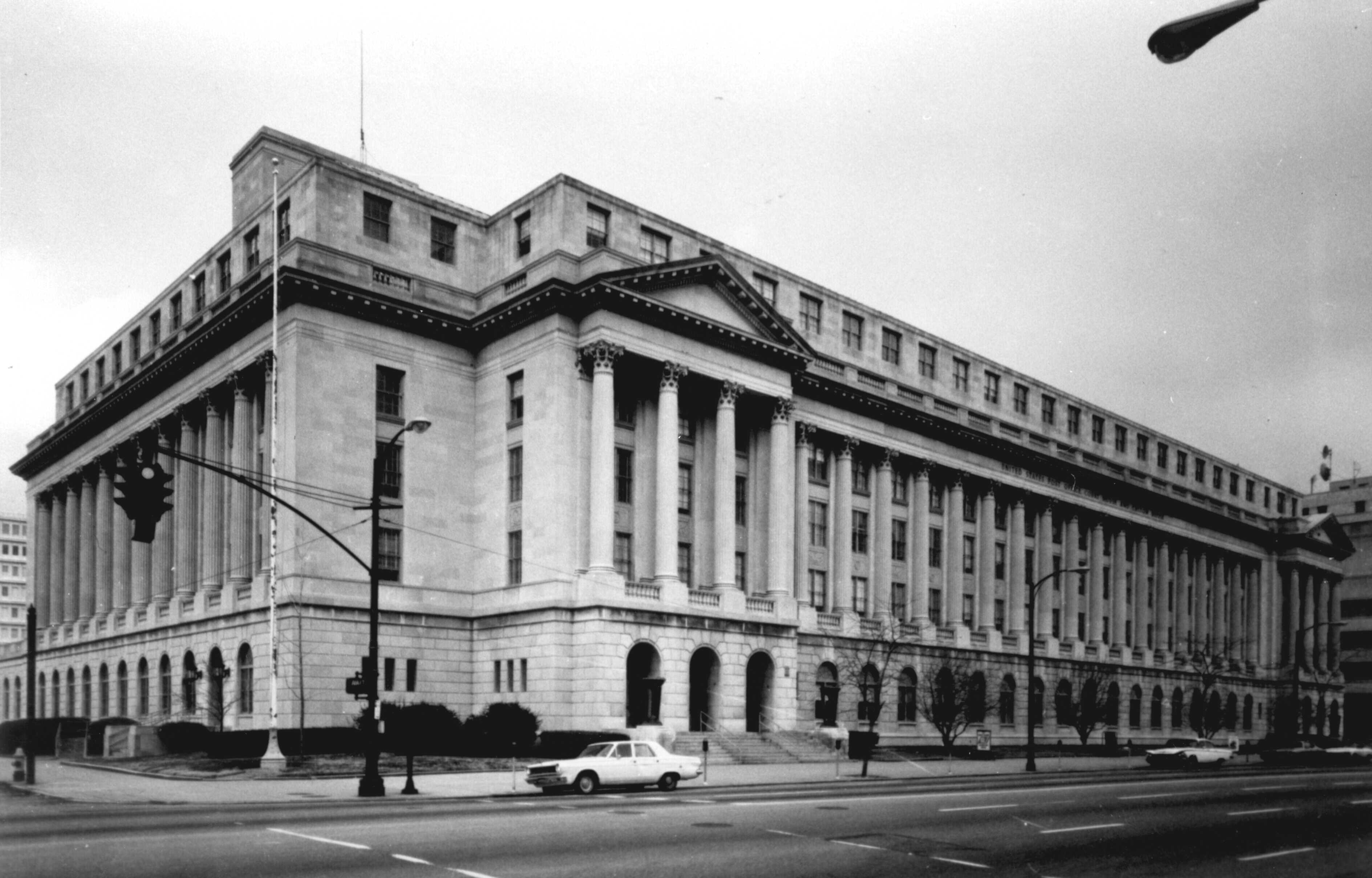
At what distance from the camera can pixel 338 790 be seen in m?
32.1

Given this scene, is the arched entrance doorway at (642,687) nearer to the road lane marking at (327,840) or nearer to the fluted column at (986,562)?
the fluted column at (986,562)

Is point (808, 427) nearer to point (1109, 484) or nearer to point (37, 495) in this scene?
point (1109, 484)

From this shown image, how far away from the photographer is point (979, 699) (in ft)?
229

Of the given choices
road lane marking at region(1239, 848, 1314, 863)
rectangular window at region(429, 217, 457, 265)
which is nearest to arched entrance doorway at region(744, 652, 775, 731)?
rectangular window at region(429, 217, 457, 265)

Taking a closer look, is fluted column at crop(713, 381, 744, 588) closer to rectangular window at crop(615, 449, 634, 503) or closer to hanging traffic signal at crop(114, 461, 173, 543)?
rectangular window at crop(615, 449, 634, 503)

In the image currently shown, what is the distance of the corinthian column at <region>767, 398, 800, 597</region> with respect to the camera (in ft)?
185

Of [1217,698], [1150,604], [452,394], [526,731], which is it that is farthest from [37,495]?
[1217,698]

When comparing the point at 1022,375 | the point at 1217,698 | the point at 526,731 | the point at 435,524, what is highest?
the point at 1022,375

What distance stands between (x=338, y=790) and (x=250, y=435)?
984 inches

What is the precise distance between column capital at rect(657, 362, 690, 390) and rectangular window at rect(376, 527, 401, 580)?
12.5 meters

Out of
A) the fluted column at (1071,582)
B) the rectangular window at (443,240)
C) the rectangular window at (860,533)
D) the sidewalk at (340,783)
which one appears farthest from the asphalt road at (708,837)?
the fluted column at (1071,582)

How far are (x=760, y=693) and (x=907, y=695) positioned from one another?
13579 millimetres

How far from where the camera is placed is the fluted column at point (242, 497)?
52.8 m

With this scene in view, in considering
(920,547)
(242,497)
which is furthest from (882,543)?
(242,497)
